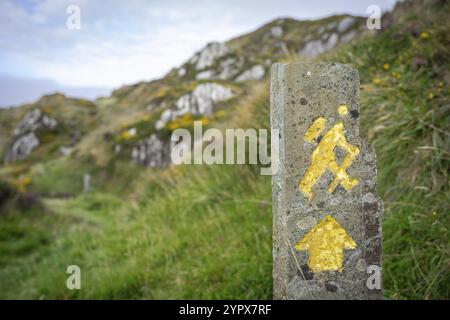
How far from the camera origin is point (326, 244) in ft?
6.55

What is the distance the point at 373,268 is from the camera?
2049 mm

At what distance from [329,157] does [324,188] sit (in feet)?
0.52

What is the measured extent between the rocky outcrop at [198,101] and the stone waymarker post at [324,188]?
49.7 feet

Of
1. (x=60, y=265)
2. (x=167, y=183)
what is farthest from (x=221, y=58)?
(x=60, y=265)

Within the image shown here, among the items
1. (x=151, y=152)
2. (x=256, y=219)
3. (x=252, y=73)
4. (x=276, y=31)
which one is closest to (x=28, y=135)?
(x=151, y=152)

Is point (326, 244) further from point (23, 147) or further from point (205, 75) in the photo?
point (23, 147)

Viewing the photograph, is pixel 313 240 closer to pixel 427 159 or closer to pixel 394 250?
pixel 394 250

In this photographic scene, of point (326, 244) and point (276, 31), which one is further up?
point (276, 31)

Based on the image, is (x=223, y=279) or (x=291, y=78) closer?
(x=291, y=78)

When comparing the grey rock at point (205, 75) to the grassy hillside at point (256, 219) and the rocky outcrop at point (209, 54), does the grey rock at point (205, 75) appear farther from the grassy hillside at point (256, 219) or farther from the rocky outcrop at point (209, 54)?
the grassy hillside at point (256, 219)

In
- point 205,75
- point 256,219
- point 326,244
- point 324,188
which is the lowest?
point 256,219

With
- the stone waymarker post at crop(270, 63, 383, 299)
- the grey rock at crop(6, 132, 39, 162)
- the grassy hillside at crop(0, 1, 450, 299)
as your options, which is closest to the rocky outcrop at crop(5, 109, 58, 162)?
the grey rock at crop(6, 132, 39, 162)

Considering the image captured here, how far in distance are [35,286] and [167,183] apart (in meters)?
2.94

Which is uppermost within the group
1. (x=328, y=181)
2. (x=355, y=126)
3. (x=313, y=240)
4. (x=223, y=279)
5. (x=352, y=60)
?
(x=352, y=60)
